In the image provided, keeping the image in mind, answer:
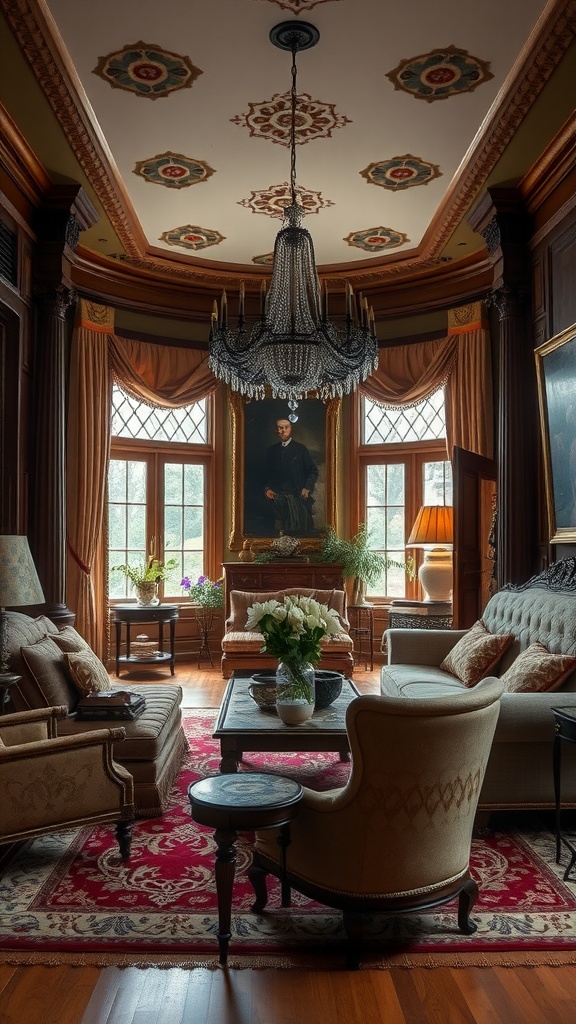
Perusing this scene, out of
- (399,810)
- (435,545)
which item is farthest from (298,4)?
(435,545)

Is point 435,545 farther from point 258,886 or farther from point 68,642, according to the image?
point 258,886

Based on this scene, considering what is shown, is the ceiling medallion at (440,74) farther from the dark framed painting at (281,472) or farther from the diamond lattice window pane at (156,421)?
the diamond lattice window pane at (156,421)

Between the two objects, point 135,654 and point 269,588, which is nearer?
point 135,654

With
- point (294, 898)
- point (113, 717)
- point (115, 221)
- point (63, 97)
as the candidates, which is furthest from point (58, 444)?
point (294, 898)

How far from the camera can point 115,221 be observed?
6957mm

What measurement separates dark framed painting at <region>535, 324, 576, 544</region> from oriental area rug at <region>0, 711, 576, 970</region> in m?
2.23

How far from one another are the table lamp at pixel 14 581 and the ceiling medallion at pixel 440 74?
11.2 feet

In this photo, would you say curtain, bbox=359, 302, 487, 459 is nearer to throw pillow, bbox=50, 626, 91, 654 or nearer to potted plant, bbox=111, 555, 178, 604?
potted plant, bbox=111, 555, 178, 604

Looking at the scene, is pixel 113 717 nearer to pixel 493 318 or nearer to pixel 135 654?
pixel 135 654

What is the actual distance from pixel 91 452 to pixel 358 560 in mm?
2917

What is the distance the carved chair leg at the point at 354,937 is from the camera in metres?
2.59

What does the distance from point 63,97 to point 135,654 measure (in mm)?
4967

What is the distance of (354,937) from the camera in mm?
2592

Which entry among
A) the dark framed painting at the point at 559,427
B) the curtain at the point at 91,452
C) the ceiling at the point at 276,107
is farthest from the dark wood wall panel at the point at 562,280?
the curtain at the point at 91,452
